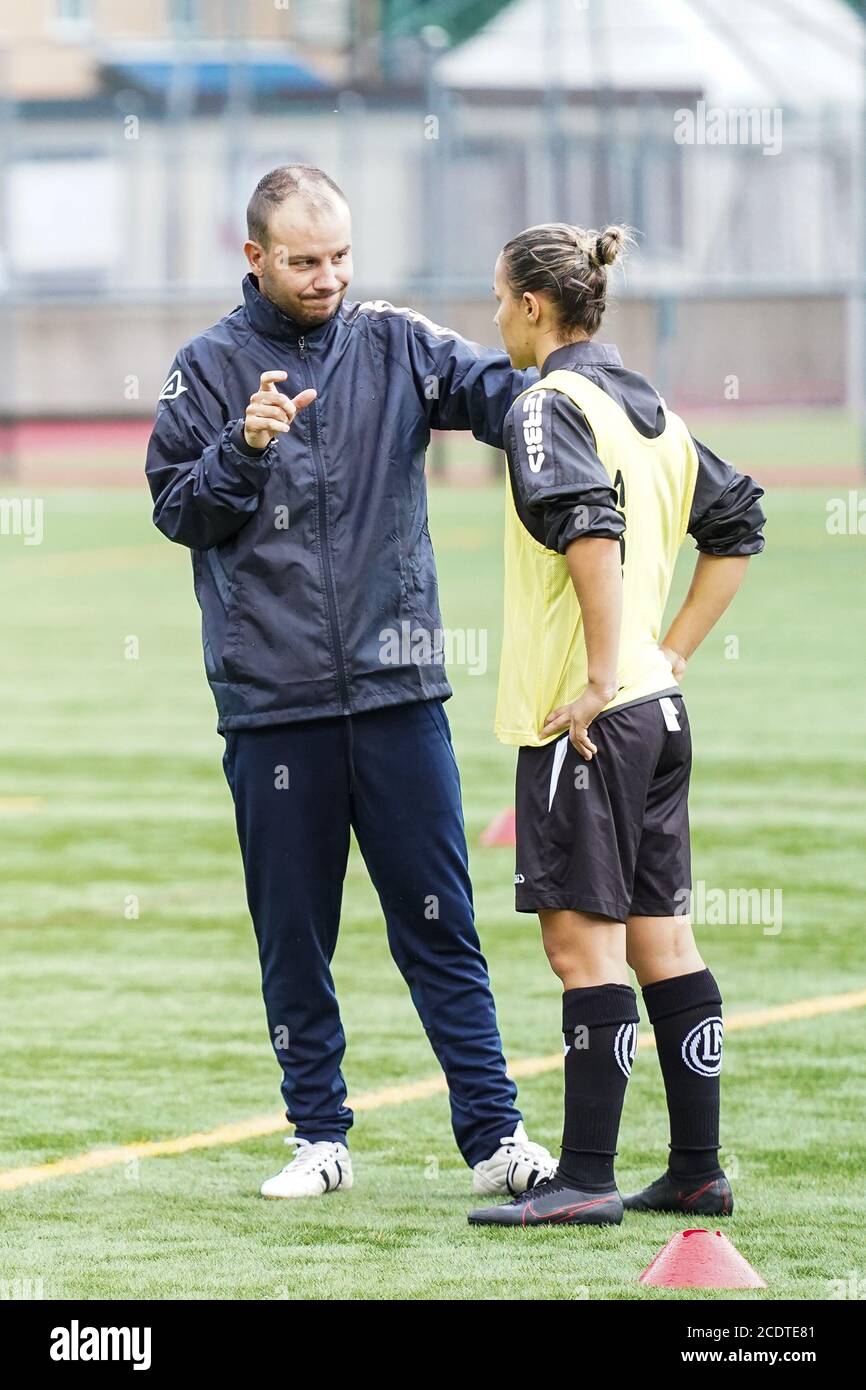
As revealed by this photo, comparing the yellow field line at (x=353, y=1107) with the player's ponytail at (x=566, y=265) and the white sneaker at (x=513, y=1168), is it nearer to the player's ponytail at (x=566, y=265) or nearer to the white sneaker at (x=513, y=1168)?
the white sneaker at (x=513, y=1168)

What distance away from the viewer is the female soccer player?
4320 millimetres

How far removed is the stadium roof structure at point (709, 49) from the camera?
103 feet

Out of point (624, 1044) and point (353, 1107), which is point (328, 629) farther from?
point (353, 1107)

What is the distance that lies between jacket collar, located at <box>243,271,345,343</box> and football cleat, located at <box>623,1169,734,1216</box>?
5.83 feet

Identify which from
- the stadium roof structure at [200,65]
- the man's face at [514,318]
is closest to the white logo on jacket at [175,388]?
the man's face at [514,318]

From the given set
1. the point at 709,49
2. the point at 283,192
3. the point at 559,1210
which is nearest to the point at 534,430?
the point at 283,192

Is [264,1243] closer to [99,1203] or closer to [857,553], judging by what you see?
[99,1203]

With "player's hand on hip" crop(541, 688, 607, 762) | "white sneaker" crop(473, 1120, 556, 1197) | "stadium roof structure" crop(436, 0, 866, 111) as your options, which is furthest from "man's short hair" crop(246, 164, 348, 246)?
"stadium roof structure" crop(436, 0, 866, 111)

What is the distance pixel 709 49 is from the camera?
32.3 m

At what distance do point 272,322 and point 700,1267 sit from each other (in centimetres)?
198

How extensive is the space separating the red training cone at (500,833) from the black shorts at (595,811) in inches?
170
